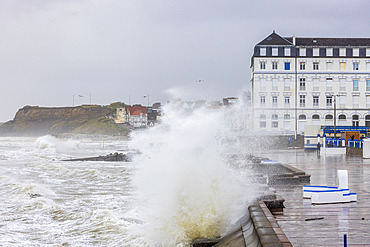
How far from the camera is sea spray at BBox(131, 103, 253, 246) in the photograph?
7.72m

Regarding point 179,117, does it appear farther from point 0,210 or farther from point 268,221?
point 268,221

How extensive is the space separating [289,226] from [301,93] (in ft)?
169

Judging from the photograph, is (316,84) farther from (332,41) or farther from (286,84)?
(332,41)

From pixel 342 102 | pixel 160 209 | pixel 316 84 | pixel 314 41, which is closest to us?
pixel 160 209

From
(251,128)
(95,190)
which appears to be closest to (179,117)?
(95,190)

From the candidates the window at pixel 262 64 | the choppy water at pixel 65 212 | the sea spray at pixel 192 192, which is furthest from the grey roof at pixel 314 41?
the sea spray at pixel 192 192

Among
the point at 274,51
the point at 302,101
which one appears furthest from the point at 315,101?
the point at 274,51

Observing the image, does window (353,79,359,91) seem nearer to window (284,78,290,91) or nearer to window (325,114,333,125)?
window (325,114,333,125)

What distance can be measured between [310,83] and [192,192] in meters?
50.4

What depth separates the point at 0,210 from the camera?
38.8 ft

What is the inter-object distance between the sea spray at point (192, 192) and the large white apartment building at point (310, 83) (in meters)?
45.0

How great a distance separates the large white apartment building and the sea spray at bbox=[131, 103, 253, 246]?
44977mm

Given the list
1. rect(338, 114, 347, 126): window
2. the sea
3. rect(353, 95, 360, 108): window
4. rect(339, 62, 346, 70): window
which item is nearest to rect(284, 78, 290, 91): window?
rect(339, 62, 346, 70): window

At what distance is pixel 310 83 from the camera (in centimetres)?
5575
